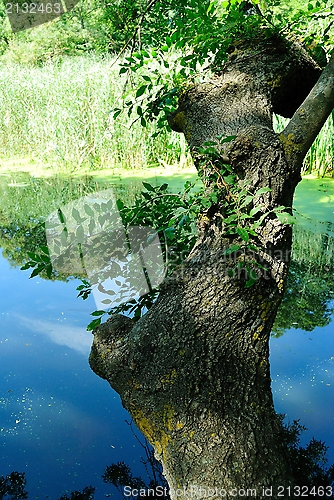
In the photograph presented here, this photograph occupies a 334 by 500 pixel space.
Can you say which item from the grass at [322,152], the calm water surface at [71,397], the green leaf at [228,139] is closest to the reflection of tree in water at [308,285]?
the calm water surface at [71,397]

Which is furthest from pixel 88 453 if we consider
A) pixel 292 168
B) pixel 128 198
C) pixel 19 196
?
pixel 19 196

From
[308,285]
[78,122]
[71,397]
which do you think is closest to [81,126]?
[78,122]

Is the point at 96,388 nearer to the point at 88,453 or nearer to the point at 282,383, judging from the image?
the point at 88,453

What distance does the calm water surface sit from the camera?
1.44 metres

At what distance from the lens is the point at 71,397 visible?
1.74 meters

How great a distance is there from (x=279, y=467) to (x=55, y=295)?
1654 millimetres

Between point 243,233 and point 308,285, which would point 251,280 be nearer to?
point 243,233

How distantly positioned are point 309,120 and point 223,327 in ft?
2.44

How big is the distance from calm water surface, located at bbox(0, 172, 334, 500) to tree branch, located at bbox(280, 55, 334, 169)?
769mm

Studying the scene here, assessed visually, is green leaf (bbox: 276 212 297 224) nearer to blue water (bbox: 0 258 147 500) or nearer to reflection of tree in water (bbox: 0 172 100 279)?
blue water (bbox: 0 258 147 500)

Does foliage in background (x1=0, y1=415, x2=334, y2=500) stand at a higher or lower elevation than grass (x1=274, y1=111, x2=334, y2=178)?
lower

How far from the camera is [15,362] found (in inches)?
77.8

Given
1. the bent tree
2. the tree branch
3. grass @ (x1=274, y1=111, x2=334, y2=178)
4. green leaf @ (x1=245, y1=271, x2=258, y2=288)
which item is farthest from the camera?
grass @ (x1=274, y1=111, x2=334, y2=178)

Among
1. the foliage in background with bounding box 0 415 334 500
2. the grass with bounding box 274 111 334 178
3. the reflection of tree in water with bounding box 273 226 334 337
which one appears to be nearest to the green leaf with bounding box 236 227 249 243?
the foliage in background with bounding box 0 415 334 500
